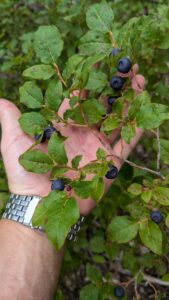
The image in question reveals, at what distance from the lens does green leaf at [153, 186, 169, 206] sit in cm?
130

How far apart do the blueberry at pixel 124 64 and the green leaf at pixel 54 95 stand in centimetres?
20

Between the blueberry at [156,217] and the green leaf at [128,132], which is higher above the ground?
the green leaf at [128,132]

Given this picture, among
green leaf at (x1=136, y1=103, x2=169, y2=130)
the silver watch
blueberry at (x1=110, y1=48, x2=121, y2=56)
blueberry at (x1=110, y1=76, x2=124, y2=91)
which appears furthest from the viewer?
the silver watch

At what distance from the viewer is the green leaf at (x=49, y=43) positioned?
143 cm

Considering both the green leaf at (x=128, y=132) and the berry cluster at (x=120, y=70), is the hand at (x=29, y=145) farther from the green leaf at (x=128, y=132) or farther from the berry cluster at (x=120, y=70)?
the green leaf at (x=128, y=132)

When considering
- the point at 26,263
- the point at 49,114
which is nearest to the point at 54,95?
the point at 49,114

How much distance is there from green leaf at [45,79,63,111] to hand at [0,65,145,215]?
238 millimetres

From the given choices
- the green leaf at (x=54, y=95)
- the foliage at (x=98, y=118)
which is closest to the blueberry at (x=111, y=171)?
the foliage at (x=98, y=118)

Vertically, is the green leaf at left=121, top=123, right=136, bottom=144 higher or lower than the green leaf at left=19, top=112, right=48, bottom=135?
lower

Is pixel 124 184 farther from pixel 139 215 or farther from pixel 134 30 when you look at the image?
pixel 134 30

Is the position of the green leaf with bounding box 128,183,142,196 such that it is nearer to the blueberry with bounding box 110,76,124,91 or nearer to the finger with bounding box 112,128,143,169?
the finger with bounding box 112,128,143,169

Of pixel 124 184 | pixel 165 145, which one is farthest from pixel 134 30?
pixel 124 184

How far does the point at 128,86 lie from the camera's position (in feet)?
5.04

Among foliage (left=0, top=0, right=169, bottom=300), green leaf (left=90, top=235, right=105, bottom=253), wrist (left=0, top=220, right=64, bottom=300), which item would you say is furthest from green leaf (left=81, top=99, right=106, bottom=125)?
green leaf (left=90, top=235, right=105, bottom=253)
